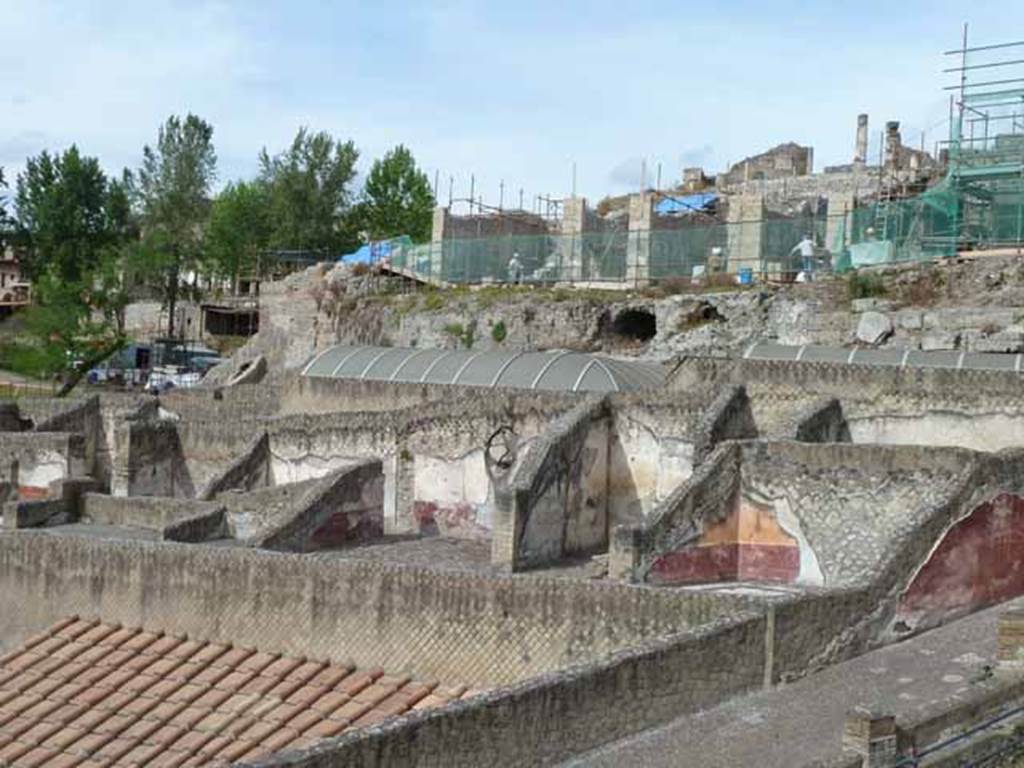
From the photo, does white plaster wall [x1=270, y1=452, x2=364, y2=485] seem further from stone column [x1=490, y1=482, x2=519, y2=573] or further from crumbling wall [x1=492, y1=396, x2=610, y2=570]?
stone column [x1=490, y1=482, x2=519, y2=573]

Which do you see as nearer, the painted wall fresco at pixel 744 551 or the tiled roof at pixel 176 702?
the tiled roof at pixel 176 702

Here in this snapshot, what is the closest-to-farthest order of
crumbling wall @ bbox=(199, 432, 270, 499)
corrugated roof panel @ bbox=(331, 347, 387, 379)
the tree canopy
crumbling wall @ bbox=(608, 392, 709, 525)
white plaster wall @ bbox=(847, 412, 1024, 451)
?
white plaster wall @ bbox=(847, 412, 1024, 451) → crumbling wall @ bbox=(608, 392, 709, 525) → crumbling wall @ bbox=(199, 432, 270, 499) → corrugated roof panel @ bbox=(331, 347, 387, 379) → the tree canopy

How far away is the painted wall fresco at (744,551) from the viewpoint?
1692 cm

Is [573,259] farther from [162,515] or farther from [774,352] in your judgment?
[162,515]

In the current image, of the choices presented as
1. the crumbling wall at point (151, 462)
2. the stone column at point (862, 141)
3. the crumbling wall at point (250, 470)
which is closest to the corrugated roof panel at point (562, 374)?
the crumbling wall at point (250, 470)

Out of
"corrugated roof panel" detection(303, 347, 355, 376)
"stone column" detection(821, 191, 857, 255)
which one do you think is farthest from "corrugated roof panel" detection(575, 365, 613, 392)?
"stone column" detection(821, 191, 857, 255)

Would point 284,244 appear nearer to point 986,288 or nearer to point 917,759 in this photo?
point 986,288

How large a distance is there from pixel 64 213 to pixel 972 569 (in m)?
55.6

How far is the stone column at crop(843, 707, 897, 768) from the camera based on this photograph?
9031 mm

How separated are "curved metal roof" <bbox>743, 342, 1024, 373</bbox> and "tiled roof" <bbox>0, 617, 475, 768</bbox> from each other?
11536 mm

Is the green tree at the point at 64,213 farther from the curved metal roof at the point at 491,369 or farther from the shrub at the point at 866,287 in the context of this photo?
the shrub at the point at 866,287

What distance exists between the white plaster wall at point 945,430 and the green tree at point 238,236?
43.0 metres

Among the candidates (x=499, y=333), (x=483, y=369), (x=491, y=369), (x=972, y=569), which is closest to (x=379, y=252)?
(x=499, y=333)

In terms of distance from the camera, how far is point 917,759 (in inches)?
372
